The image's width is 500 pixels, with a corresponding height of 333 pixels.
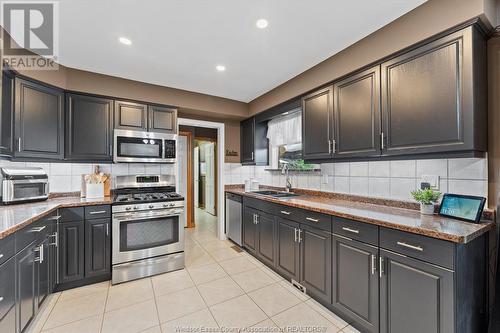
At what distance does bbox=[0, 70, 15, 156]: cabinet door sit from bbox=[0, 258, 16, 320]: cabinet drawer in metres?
1.27

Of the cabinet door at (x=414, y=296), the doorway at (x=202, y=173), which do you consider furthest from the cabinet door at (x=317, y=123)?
the doorway at (x=202, y=173)

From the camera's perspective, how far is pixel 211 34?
78.1 inches

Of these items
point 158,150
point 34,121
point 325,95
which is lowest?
point 158,150

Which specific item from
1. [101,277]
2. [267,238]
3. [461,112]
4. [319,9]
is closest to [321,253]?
[267,238]

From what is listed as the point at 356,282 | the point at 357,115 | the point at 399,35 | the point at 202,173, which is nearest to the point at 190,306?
the point at 356,282

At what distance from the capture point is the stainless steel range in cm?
251

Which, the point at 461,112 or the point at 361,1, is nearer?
the point at 461,112

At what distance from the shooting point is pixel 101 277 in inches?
98.8

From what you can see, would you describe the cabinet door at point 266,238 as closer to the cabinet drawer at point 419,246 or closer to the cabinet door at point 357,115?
the cabinet door at point 357,115

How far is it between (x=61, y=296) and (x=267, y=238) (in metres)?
2.30

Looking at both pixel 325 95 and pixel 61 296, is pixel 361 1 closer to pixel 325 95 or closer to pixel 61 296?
pixel 325 95

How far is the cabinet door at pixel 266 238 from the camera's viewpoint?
2708 mm

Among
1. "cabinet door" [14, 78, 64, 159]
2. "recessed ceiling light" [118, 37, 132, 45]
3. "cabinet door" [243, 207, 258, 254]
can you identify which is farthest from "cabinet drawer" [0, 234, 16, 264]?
"cabinet door" [243, 207, 258, 254]

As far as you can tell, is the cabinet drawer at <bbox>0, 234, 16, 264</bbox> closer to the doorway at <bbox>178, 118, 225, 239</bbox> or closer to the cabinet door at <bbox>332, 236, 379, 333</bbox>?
the cabinet door at <bbox>332, 236, 379, 333</bbox>
